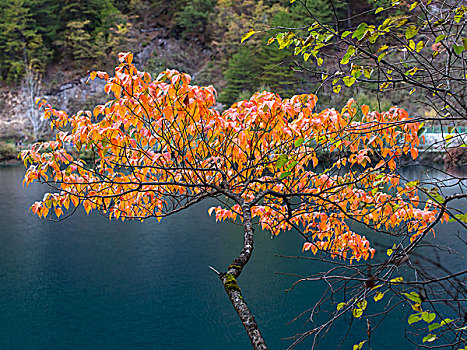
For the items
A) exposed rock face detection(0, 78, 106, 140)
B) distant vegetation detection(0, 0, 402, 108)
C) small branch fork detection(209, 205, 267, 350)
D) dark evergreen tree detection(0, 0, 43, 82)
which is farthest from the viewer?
dark evergreen tree detection(0, 0, 43, 82)

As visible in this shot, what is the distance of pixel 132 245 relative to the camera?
8992 mm

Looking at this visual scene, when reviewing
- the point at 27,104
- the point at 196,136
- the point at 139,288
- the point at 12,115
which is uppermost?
the point at 196,136

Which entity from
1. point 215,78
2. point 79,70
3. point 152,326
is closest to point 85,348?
point 152,326

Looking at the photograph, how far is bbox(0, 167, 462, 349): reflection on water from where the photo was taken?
574 centimetres

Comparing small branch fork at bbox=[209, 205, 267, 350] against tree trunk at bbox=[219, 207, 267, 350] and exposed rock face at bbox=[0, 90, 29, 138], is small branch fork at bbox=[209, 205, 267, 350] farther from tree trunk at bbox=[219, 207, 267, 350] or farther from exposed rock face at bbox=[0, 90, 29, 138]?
exposed rock face at bbox=[0, 90, 29, 138]

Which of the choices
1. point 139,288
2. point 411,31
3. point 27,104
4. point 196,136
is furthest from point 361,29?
point 27,104

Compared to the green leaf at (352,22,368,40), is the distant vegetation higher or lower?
lower

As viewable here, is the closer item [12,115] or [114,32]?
[12,115]

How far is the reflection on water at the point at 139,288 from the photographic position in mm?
5738

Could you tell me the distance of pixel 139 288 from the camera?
7031mm

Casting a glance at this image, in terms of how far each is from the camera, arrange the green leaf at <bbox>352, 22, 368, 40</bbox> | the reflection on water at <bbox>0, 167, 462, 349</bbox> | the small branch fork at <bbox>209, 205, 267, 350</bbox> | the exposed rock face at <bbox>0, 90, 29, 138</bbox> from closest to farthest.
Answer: the green leaf at <bbox>352, 22, 368, 40</bbox>
the small branch fork at <bbox>209, 205, 267, 350</bbox>
the reflection on water at <bbox>0, 167, 462, 349</bbox>
the exposed rock face at <bbox>0, 90, 29, 138</bbox>

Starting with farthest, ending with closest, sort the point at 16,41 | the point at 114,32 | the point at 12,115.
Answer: the point at 114,32 < the point at 16,41 < the point at 12,115

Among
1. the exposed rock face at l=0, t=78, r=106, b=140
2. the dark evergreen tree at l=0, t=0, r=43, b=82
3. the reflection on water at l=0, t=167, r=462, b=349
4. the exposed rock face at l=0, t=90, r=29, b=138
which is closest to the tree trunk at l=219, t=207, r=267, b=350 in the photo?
the reflection on water at l=0, t=167, r=462, b=349

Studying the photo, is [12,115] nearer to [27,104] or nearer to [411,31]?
[27,104]
